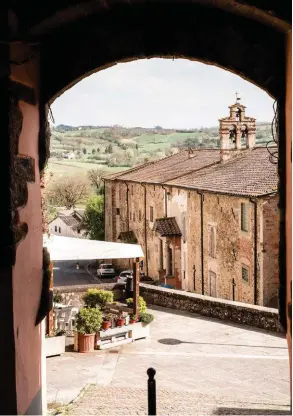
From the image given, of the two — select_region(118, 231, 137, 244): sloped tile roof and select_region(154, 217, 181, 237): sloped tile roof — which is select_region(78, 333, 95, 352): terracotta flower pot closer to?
select_region(154, 217, 181, 237): sloped tile roof

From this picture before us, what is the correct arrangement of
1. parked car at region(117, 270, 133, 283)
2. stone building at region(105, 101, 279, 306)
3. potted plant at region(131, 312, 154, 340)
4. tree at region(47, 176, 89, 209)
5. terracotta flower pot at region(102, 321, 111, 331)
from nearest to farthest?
terracotta flower pot at region(102, 321, 111, 331) < potted plant at region(131, 312, 154, 340) < stone building at region(105, 101, 279, 306) < parked car at region(117, 270, 133, 283) < tree at region(47, 176, 89, 209)

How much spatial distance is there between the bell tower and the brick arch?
21424 mm

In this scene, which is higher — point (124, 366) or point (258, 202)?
point (258, 202)

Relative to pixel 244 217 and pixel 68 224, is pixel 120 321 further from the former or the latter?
pixel 68 224

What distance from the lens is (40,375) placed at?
13.7ft

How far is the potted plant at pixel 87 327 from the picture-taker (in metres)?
11.8

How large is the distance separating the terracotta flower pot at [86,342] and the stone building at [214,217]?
10.6 metres

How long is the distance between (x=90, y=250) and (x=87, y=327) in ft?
6.68

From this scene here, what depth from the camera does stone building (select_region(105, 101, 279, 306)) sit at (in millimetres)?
21219

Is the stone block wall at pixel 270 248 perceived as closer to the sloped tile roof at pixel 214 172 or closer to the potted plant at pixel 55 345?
the sloped tile roof at pixel 214 172

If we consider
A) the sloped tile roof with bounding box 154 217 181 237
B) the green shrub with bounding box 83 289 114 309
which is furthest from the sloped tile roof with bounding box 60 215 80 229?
the green shrub with bounding box 83 289 114 309

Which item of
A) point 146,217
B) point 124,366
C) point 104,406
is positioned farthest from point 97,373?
point 146,217

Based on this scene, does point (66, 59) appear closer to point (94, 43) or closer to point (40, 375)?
point (94, 43)

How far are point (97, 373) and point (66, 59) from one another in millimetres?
7627
